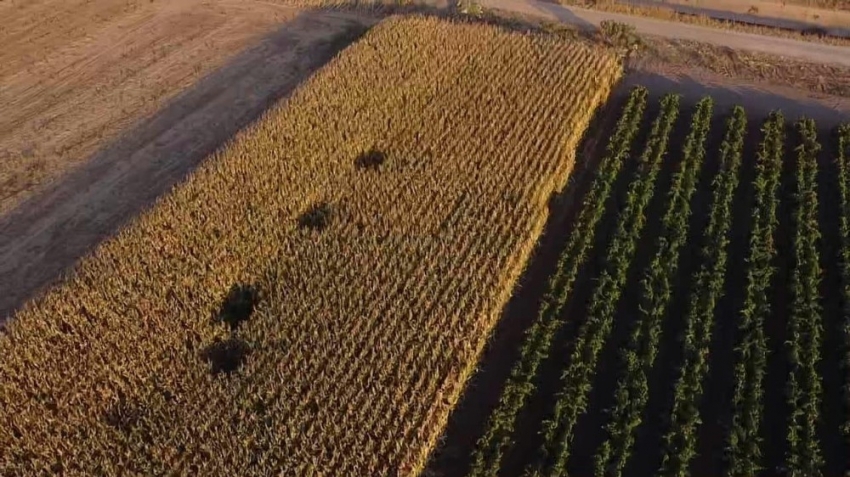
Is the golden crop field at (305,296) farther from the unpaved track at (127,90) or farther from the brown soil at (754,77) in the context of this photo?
the brown soil at (754,77)

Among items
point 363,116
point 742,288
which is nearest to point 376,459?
point 742,288

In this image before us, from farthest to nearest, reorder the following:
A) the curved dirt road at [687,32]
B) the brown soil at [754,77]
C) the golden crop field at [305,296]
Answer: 1. the curved dirt road at [687,32]
2. the brown soil at [754,77]
3. the golden crop field at [305,296]

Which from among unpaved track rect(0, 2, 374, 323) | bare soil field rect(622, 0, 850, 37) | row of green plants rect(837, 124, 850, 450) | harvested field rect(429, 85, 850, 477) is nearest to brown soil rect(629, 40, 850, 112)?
row of green plants rect(837, 124, 850, 450)

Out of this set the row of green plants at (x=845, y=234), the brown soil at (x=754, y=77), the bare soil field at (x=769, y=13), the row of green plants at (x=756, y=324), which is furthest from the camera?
the bare soil field at (x=769, y=13)

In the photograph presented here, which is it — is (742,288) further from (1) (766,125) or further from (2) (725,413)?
(1) (766,125)

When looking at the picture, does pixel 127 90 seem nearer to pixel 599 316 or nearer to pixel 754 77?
pixel 599 316

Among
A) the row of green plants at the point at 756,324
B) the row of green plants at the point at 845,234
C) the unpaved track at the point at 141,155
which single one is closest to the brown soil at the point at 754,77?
the row of green plants at the point at 845,234
